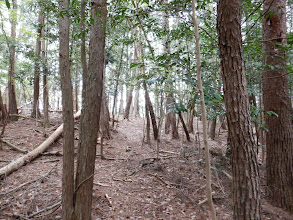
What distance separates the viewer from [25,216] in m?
3.20

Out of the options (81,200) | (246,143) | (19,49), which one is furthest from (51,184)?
A: (19,49)

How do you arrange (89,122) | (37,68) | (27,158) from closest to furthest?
(89,122) → (27,158) → (37,68)

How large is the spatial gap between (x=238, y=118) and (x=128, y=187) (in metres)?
3.34

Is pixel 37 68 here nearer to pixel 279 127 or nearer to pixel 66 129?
pixel 66 129

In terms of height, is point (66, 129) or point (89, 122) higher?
point (89, 122)

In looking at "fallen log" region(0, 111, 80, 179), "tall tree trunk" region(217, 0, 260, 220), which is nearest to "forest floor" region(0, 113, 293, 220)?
"fallen log" region(0, 111, 80, 179)

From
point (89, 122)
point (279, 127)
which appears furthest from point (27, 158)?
point (279, 127)

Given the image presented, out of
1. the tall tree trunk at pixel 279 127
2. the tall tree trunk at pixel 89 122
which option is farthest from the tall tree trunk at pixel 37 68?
the tall tree trunk at pixel 279 127

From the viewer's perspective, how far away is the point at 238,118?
2285 millimetres

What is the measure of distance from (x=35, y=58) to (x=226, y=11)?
7799 mm

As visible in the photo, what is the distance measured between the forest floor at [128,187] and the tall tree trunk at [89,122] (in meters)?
0.94

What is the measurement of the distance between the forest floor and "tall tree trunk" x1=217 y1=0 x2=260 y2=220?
1663 millimetres

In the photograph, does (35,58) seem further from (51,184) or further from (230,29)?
(230,29)

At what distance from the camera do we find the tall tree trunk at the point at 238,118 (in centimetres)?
225
